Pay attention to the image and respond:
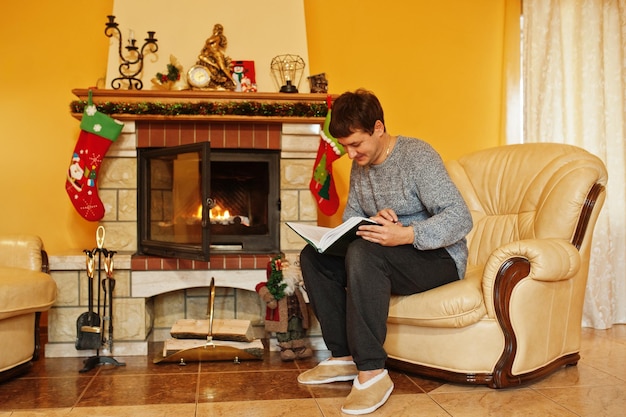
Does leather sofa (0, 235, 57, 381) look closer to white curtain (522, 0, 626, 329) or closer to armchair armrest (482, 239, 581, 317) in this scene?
armchair armrest (482, 239, 581, 317)

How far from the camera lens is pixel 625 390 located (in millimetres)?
2357

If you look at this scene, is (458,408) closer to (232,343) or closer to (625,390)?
(625,390)

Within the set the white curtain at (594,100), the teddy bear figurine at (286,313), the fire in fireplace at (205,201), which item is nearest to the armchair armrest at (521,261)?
the teddy bear figurine at (286,313)

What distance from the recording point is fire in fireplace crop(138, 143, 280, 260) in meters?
3.08

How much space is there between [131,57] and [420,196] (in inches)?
73.5

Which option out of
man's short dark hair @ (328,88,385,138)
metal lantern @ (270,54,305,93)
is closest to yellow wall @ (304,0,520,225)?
metal lantern @ (270,54,305,93)

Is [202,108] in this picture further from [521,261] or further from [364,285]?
[521,261]

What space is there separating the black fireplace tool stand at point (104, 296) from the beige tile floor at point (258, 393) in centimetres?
5

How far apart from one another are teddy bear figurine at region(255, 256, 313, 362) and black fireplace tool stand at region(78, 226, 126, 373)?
67 cm

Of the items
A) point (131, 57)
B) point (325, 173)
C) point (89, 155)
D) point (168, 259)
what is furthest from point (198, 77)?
point (168, 259)

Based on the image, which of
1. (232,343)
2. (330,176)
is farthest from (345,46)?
(232,343)

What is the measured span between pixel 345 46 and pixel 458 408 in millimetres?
2364

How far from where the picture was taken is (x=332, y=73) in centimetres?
386

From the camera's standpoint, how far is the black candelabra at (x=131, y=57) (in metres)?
3.35
